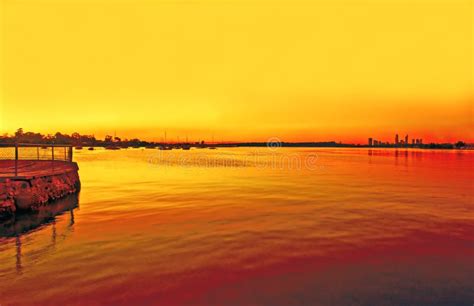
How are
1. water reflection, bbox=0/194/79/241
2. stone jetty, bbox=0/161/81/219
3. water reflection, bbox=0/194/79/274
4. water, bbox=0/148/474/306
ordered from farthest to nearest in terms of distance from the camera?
stone jetty, bbox=0/161/81/219 < water reflection, bbox=0/194/79/241 < water reflection, bbox=0/194/79/274 < water, bbox=0/148/474/306

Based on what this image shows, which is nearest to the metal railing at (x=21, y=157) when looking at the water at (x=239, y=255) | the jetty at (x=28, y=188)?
the jetty at (x=28, y=188)

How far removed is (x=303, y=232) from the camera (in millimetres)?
12156

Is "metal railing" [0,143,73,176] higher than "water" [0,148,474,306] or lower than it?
higher

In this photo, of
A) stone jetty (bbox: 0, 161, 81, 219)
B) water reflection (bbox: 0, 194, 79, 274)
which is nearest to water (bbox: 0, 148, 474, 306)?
water reflection (bbox: 0, 194, 79, 274)

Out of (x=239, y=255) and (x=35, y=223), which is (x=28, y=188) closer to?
(x=35, y=223)

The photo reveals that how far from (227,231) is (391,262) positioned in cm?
639

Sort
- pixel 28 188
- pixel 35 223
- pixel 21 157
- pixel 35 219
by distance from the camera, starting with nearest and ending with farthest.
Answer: pixel 35 223
pixel 35 219
pixel 28 188
pixel 21 157

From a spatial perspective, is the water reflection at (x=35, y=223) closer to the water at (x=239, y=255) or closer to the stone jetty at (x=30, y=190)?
the water at (x=239, y=255)

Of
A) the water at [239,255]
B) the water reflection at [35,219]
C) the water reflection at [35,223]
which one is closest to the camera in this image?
the water at [239,255]

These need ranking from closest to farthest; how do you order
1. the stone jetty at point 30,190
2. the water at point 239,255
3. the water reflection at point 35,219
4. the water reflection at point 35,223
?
the water at point 239,255 < the water reflection at point 35,223 < the water reflection at point 35,219 < the stone jetty at point 30,190

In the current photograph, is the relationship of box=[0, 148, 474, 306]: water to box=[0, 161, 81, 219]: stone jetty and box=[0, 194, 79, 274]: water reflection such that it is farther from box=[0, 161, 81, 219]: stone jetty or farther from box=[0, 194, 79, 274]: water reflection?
box=[0, 161, 81, 219]: stone jetty

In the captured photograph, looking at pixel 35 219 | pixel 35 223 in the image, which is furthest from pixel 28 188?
pixel 35 223

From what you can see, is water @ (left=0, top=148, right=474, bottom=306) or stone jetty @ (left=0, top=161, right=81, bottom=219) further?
stone jetty @ (left=0, top=161, right=81, bottom=219)

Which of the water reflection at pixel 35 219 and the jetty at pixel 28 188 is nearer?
the water reflection at pixel 35 219
